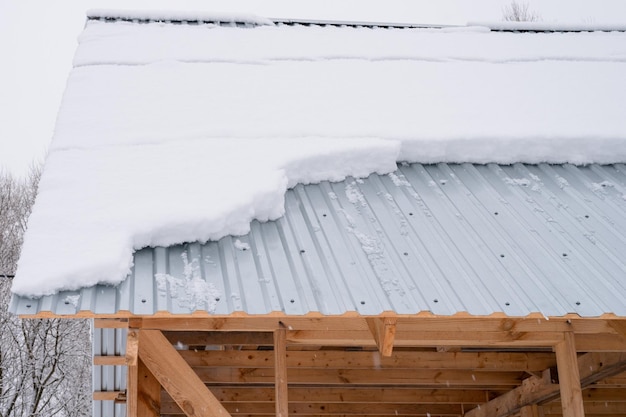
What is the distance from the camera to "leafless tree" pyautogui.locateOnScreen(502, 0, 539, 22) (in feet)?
114

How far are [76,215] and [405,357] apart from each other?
333cm

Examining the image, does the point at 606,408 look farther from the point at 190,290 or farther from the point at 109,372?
the point at 190,290

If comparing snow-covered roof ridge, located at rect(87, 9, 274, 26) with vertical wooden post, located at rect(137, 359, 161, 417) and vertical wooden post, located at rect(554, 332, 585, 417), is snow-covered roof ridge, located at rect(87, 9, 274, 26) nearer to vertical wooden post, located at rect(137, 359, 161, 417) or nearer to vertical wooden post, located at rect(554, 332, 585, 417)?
vertical wooden post, located at rect(137, 359, 161, 417)

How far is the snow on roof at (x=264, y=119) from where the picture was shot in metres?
4.19

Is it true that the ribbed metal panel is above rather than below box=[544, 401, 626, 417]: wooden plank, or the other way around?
above

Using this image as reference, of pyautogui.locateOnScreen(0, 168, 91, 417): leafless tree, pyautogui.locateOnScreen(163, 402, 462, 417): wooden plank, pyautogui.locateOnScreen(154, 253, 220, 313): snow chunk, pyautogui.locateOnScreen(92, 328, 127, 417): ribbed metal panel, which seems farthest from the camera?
pyautogui.locateOnScreen(0, 168, 91, 417): leafless tree

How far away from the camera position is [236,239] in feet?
14.4

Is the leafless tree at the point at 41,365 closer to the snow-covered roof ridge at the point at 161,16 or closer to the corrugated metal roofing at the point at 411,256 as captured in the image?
the snow-covered roof ridge at the point at 161,16

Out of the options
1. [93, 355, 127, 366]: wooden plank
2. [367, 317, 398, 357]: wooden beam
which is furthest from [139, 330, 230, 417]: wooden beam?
[93, 355, 127, 366]: wooden plank

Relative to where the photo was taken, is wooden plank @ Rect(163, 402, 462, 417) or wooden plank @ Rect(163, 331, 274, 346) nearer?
wooden plank @ Rect(163, 331, 274, 346)

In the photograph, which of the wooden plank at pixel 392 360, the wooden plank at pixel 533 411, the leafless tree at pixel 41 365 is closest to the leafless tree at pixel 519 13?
the leafless tree at pixel 41 365

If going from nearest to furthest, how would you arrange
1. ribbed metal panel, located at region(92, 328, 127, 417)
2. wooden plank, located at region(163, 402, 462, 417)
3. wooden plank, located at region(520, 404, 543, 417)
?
ribbed metal panel, located at region(92, 328, 127, 417) < wooden plank, located at region(520, 404, 543, 417) < wooden plank, located at region(163, 402, 462, 417)

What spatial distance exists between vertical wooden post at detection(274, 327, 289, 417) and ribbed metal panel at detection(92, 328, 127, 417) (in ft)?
4.46

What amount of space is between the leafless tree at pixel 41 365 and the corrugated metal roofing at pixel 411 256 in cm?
1516
